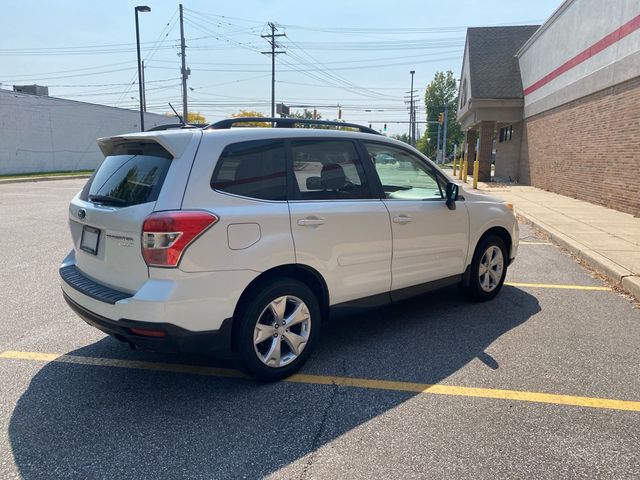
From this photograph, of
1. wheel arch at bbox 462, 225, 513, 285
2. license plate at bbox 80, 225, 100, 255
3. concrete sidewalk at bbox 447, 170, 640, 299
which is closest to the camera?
license plate at bbox 80, 225, 100, 255

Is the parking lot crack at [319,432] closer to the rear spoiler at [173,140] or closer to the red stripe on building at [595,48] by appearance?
the rear spoiler at [173,140]

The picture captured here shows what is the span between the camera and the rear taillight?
2.94 meters

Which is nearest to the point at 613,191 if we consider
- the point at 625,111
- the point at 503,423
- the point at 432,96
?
the point at 625,111

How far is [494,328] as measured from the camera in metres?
4.61

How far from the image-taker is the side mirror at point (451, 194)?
183 inches

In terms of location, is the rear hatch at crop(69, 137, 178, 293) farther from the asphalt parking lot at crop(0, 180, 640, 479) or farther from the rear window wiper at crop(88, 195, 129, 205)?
the asphalt parking lot at crop(0, 180, 640, 479)

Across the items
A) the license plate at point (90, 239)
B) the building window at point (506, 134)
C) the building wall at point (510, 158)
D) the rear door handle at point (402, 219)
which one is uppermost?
the building window at point (506, 134)

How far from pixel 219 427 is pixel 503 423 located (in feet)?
5.78

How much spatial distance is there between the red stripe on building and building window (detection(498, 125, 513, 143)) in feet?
18.7

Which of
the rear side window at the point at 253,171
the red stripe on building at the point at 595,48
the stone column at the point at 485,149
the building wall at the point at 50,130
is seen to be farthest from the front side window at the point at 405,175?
the building wall at the point at 50,130

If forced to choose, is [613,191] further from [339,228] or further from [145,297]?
[145,297]

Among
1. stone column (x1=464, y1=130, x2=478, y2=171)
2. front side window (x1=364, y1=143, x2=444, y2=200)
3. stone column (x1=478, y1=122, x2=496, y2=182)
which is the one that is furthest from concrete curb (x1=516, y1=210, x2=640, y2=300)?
stone column (x1=464, y1=130, x2=478, y2=171)

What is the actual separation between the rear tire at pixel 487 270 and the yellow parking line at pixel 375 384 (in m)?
1.93

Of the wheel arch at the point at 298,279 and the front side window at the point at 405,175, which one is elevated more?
the front side window at the point at 405,175
